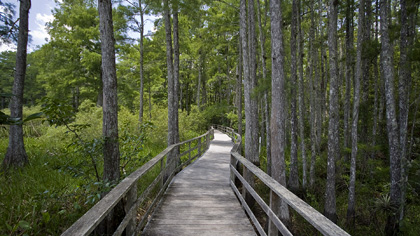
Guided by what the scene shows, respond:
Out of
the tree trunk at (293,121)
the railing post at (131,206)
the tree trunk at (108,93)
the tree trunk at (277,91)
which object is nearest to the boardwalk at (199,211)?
the railing post at (131,206)

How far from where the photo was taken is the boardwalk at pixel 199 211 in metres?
3.41

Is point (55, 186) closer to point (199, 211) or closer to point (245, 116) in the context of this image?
point (199, 211)

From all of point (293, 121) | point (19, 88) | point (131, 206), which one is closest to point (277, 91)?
point (131, 206)

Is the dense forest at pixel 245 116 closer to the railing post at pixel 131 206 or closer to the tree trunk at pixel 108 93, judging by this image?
the tree trunk at pixel 108 93

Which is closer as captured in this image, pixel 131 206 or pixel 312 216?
pixel 312 216

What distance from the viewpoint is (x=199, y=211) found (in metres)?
4.18

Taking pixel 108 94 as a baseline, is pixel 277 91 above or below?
above

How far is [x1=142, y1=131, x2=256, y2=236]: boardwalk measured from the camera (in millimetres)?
3406

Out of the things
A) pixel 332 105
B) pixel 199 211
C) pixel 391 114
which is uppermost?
pixel 332 105

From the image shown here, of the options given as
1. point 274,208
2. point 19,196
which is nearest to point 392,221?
point 274,208

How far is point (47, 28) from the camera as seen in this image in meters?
17.0

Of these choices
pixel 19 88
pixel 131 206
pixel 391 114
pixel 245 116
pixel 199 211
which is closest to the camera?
pixel 131 206

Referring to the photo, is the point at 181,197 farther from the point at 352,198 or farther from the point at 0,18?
the point at 0,18

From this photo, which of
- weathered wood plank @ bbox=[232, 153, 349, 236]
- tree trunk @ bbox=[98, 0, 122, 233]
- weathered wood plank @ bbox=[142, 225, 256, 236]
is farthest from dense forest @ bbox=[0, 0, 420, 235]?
weathered wood plank @ bbox=[232, 153, 349, 236]
